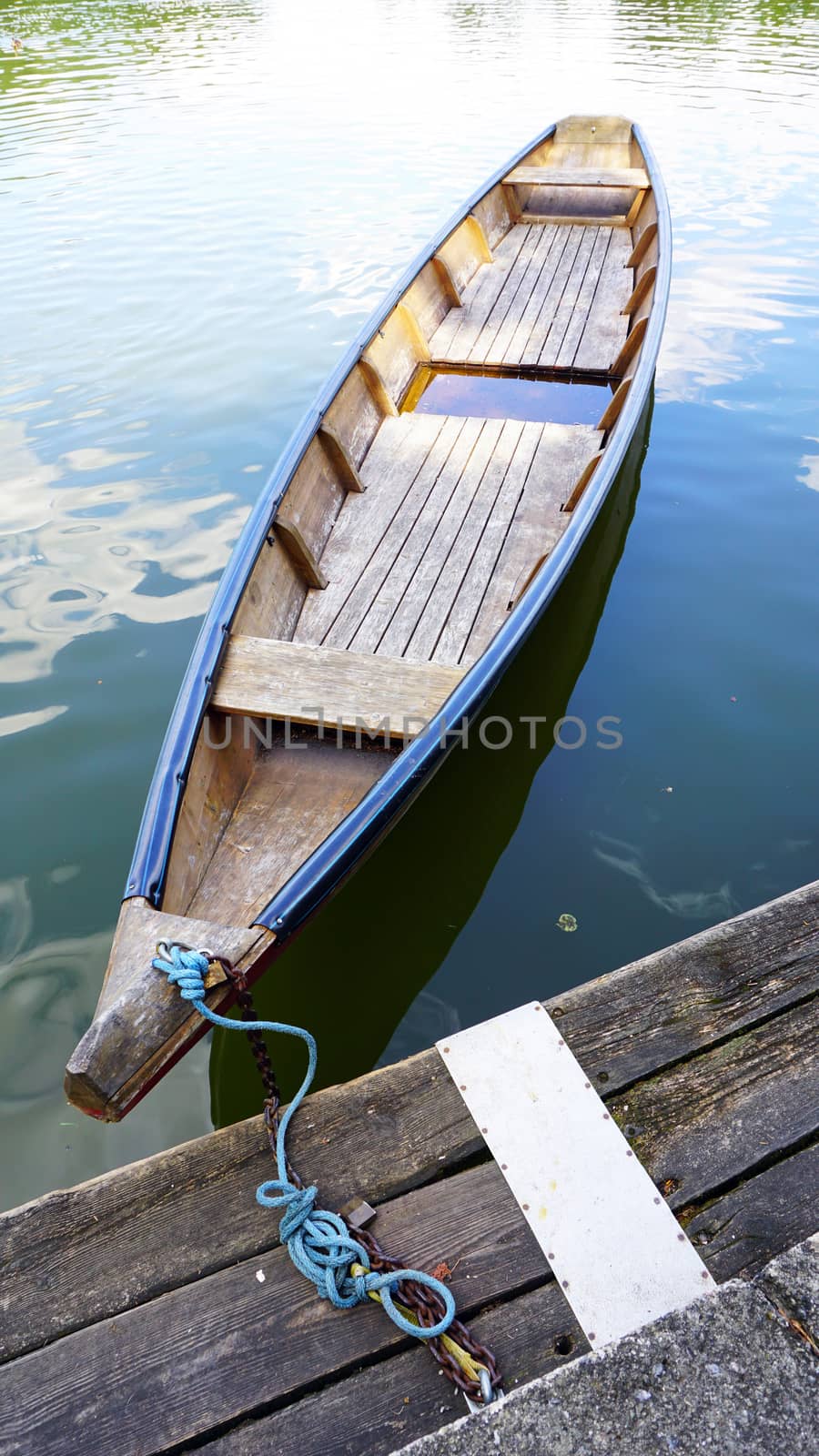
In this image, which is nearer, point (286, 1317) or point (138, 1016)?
point (286, 1317)

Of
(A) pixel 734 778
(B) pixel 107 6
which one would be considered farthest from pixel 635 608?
(B) pixel 107 6

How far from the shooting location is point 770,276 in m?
9.52

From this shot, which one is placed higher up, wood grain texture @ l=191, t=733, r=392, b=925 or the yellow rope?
wood grain texture @ l=191, t=733, r=392, b=925

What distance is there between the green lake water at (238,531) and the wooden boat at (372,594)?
19.3 inches

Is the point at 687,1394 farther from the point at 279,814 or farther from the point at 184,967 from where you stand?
the point at 279,814

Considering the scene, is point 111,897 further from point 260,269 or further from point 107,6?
point 107,6

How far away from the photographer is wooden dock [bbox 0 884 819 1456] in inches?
74.5

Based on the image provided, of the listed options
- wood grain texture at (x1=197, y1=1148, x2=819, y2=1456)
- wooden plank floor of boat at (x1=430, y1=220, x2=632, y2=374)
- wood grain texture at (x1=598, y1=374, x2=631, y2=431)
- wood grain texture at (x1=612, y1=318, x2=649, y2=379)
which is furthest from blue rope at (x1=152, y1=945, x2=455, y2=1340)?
wooden plank floor of boat at (x1=430, y1=220, x2=632, y2=374)

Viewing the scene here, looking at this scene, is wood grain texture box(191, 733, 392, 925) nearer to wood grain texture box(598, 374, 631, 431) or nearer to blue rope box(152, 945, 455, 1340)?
blue rope box(152, 945, 455, 1340)

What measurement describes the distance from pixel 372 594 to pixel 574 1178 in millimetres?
3043

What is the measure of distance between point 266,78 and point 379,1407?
2226 cm

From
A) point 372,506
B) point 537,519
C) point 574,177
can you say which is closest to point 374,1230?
point 537,519

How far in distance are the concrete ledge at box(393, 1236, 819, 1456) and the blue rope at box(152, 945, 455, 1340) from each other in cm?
23

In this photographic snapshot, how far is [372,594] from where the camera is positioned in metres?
4.59
